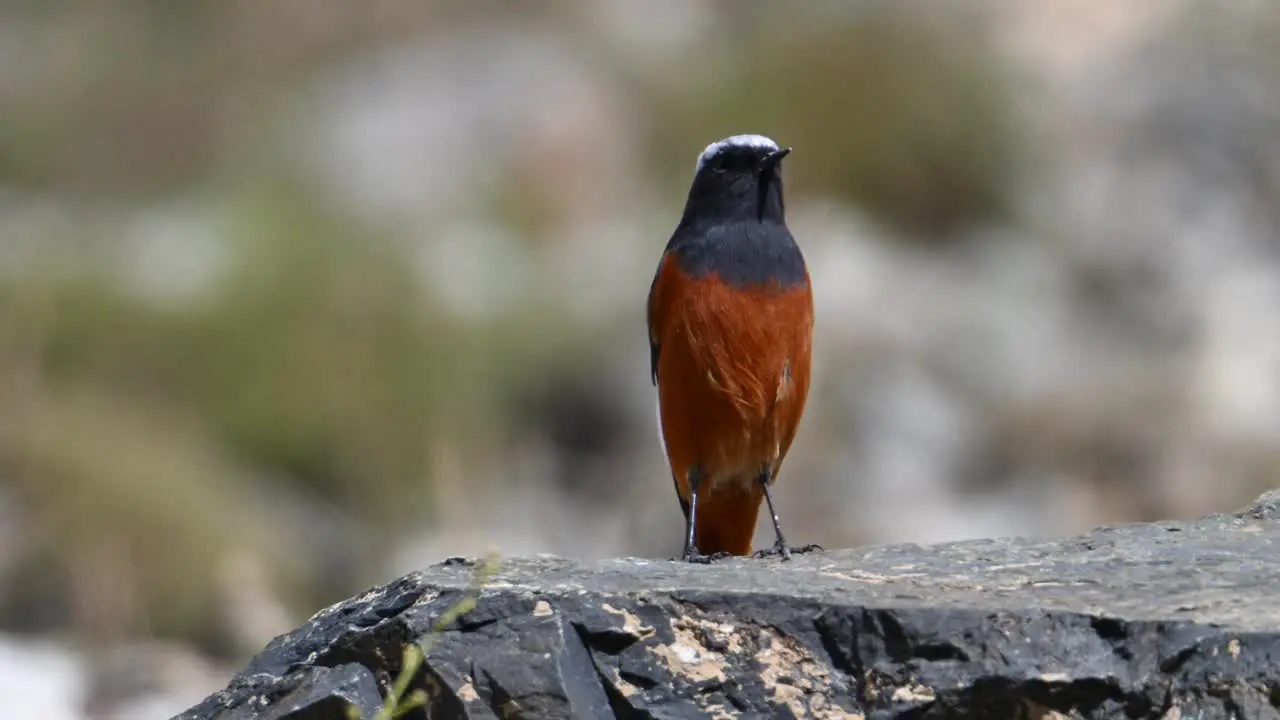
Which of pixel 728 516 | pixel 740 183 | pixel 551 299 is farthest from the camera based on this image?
pixel 551 299

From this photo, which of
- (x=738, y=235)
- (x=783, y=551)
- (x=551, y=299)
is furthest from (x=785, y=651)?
(x=551, y=299)

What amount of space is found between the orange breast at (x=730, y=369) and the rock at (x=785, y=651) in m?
1.88

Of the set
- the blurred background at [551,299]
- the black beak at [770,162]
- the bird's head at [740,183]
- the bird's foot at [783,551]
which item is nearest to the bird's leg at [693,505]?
the bird's foot at [783,551]

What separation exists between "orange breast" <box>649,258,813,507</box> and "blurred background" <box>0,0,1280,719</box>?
2.63m

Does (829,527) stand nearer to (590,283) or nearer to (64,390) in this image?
(590,283)

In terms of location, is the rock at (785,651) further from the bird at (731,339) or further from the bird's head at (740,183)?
the bird's head at (740,183)

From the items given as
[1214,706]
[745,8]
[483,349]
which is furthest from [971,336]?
[1214,706]

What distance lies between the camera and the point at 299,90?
1875 centimetres

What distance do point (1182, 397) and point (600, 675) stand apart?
908 cm

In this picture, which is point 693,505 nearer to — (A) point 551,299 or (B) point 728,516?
(B) point 728,516

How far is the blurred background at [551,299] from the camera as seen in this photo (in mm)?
10508

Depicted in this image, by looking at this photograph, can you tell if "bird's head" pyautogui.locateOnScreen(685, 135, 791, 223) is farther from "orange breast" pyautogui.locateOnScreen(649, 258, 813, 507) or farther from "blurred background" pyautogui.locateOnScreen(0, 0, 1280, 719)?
"blurred background" pyautogui.locateOnScreen(0, 0, 1280, 719)

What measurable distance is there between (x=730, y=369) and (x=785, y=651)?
223 centimetres

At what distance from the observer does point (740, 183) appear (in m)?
6.62
